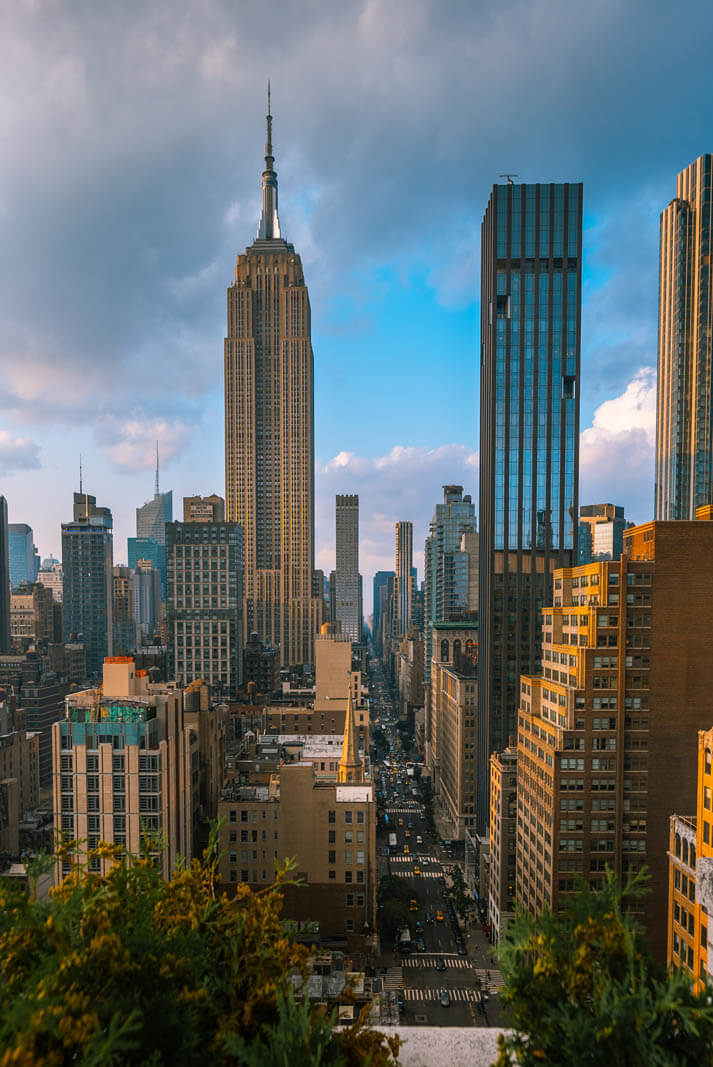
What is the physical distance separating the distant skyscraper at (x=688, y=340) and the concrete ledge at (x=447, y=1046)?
76017 millimetres

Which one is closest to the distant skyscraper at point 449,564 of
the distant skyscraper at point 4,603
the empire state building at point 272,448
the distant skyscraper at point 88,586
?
the empire state building at point 272,448

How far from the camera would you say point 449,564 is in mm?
134625

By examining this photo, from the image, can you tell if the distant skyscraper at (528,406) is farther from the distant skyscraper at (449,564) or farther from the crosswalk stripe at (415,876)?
the distant skyscraper at (449,564)

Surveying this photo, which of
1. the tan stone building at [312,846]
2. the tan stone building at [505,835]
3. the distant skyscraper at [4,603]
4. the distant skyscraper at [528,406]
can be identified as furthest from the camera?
the distant skyscraper at [4,603]

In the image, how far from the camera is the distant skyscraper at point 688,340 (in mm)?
71562

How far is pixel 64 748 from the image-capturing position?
33906 mm

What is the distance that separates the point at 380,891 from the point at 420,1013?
16.0 meters

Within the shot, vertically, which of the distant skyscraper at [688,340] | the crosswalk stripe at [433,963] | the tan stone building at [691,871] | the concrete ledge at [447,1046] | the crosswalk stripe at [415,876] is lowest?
the crosswalk stripe at [415,876]

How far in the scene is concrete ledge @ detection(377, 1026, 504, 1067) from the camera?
28.0 feet

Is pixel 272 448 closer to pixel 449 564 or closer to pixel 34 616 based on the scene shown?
pixel 449 564

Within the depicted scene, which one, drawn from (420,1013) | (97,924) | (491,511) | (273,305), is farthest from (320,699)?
(273,305)

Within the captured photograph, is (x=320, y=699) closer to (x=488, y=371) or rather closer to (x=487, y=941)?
(x=487, y=941)

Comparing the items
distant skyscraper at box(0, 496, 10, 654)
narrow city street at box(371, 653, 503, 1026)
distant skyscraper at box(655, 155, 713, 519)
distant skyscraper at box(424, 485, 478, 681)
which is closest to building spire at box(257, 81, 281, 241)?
distant skyscraper at box(424, 485, 478, 681)

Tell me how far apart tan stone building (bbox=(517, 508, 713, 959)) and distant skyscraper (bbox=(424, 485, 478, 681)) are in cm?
8918
